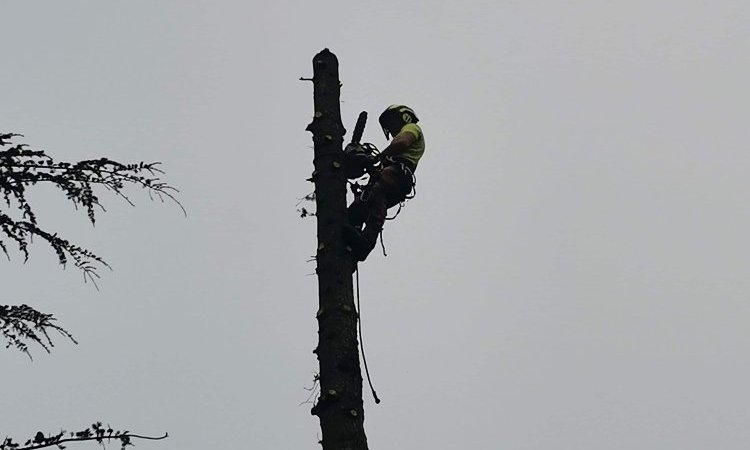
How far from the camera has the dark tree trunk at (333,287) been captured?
14.0ft

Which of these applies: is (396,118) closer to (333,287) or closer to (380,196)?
(380,196)

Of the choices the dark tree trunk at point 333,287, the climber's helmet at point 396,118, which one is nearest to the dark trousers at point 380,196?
the climber's helmet at point 396,118

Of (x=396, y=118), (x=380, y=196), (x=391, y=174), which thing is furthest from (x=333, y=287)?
(x=396, y=118)

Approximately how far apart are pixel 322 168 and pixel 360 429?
149 centimetres

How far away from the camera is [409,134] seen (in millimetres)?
6512

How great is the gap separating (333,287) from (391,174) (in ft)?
6.09

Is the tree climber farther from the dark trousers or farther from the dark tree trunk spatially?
the dark tree trunk

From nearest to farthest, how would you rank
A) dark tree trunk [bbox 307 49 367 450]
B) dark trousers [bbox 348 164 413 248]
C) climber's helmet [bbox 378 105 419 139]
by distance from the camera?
1. dark tree trunk [bbox 307 49 367 450]
2. dark trousers [bbox 348 164 413 248]
3. climber's helmet [bbox 378 105 419 139]

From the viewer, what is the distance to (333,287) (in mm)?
4633

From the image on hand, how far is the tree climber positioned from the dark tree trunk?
0.77m

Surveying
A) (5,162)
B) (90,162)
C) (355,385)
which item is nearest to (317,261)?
(355,385)

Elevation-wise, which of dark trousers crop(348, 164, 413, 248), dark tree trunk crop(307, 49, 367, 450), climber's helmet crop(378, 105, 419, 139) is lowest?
dark tree trunk crop(307, 49, 367, 450)

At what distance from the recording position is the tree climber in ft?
20.1

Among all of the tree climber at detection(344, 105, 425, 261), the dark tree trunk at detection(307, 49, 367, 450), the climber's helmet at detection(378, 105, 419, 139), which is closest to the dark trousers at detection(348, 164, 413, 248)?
the tree climber at detection(344, 105, 425, 261)
